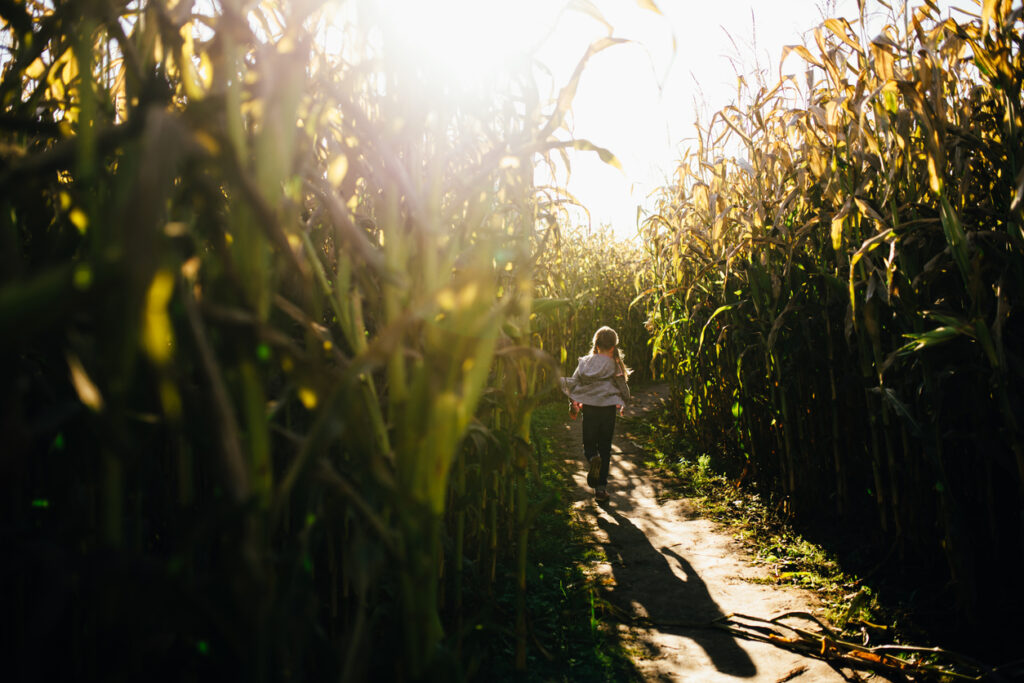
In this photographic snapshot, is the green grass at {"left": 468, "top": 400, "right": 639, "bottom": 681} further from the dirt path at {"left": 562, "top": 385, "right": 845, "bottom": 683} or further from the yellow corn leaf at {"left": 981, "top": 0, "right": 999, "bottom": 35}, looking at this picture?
the yellow corn leaf at {"left": 981, "top": 0, "right": 999, "bottom": 35}

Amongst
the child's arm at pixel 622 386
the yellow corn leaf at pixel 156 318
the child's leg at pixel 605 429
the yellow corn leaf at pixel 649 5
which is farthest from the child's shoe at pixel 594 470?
the yellow corn leaf at pixel 156 318

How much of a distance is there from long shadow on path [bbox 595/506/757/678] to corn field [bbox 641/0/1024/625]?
921 millimetres

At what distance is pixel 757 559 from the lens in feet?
10.1

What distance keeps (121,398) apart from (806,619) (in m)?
2.83

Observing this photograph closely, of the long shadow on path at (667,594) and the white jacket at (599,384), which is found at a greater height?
the white jacket at (599,384)

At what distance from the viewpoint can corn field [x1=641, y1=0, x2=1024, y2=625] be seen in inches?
76.4

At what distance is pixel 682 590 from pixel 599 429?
179 centimetres

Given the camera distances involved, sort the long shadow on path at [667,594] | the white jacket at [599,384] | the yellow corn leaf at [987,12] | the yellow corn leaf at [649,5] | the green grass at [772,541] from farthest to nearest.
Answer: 1. the white jacket at [599,384]
2. the green grass at [772,541]
3. the long shadow on path at [667,594]
4. the yellow corn leaf at [987,12]
5. the yellow corn leaf at [649,5]

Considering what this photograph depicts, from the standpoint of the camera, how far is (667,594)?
276 cm

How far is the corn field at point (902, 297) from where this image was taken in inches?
76.4

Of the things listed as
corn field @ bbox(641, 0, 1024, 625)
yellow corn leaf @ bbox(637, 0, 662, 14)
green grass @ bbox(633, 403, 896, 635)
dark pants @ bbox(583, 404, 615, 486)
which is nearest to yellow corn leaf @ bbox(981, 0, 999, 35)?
corn field @ bbox(641, 0, 1024, 625)

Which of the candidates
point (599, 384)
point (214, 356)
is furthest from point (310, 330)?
point (599, 384)

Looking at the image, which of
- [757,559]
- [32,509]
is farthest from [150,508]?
[757,559]

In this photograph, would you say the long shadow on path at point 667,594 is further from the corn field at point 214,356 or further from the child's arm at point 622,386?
the corn field at point 214,356
